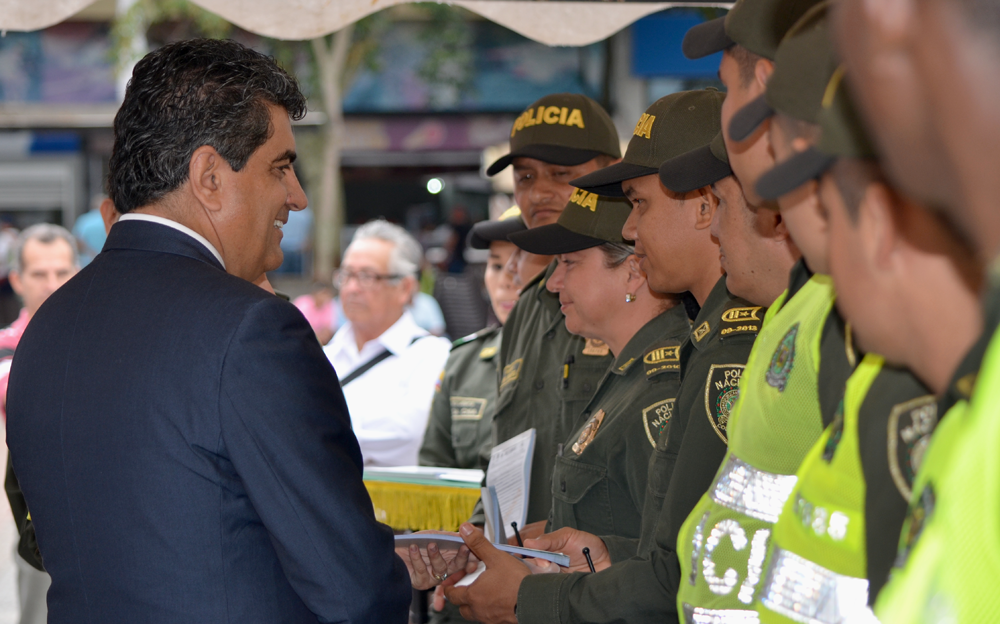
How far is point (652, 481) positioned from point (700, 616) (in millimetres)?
577

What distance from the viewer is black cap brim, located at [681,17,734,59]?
1.49 m

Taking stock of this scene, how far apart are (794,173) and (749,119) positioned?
21 centimetres

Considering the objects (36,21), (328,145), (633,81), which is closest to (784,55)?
(36,21)

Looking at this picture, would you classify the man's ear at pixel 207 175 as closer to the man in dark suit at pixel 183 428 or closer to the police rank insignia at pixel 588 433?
the man in dark suit at pixel 183 428

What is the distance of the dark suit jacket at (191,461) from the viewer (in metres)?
1.51

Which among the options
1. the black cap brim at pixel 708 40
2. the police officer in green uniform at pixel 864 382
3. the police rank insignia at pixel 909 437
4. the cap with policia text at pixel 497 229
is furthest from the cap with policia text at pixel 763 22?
the cap with policia text at pixel 497 229

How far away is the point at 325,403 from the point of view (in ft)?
5.23

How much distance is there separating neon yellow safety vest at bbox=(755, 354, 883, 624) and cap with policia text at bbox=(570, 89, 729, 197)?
4.07ft

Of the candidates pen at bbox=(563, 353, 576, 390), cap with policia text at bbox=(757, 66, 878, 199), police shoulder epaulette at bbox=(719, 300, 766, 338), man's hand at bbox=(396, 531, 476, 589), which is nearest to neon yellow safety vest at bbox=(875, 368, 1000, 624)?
cap with policia text at bbox=(757, 66, 878, 199)

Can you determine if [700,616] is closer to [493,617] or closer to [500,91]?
[493,617]

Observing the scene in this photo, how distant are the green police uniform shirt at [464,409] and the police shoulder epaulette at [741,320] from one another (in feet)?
6.28

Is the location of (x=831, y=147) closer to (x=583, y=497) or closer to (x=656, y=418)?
(x=656, y=418)

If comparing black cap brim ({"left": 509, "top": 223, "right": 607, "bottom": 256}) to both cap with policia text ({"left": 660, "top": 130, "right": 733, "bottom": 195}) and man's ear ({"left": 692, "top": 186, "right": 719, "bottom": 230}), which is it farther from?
cap with policia text ({"left": 660, "top": 130, "right": 733, "bottom": 195})

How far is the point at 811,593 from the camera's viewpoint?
3.33ft
